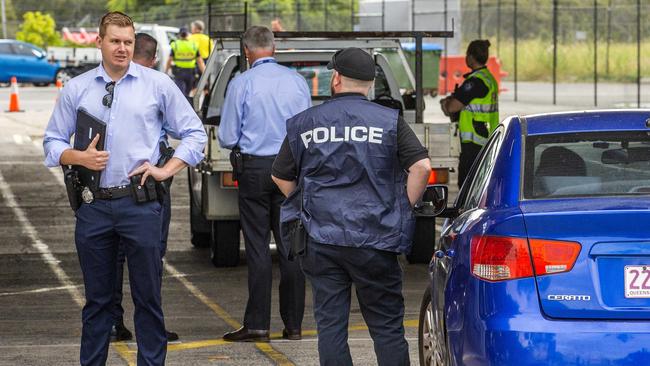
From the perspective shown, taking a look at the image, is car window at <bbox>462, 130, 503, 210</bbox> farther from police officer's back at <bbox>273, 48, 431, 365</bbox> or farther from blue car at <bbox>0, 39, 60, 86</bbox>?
blue car at <bbox>0, 39, 60, 86</bbox>

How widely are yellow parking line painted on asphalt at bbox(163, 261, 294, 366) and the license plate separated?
2997 millimetres

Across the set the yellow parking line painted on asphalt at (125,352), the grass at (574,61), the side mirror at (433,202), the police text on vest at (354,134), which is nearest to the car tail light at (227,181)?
the yellow parking line painted on asphalt at (125,352)

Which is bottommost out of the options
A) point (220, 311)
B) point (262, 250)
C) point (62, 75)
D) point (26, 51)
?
point (220, 311)

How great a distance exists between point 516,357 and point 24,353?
12.5 feet

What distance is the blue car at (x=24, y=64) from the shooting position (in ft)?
157

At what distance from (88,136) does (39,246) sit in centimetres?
743

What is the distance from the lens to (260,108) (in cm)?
908

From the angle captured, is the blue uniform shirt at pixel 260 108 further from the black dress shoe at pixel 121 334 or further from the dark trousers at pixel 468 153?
the dark trousers at pixel 468 153

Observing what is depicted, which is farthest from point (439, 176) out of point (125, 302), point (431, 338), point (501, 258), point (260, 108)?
point (501, 258)

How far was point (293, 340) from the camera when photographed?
8953mm

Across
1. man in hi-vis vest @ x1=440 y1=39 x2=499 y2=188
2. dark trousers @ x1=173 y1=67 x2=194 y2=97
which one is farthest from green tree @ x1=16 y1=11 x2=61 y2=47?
man in hi-vis vest @ x1=440 y1=39 x2=499 y2=188

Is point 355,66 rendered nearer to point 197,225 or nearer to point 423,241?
point 423,241

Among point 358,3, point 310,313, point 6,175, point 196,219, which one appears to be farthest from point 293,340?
point 358,3

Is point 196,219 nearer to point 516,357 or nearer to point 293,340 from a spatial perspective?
point 293,340
